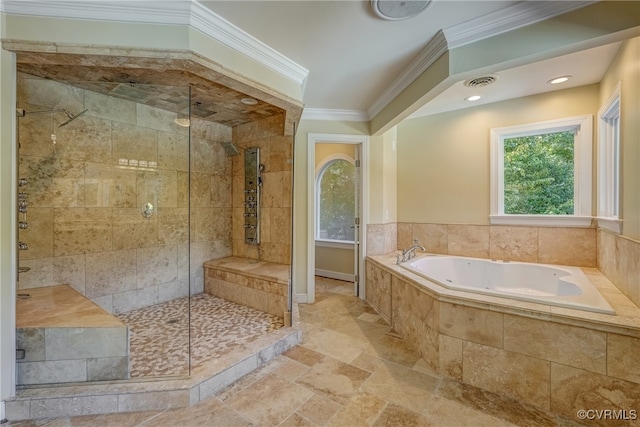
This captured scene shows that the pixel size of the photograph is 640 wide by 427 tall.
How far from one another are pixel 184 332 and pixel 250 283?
2.87 ft

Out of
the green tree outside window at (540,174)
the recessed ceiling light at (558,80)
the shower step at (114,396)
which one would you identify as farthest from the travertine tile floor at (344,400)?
the recessed ceiling light at (558,80)

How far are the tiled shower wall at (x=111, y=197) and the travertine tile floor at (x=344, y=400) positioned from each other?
1.59 meters

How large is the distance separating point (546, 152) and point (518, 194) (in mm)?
532

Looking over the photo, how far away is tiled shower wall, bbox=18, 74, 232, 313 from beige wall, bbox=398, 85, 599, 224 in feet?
9.24

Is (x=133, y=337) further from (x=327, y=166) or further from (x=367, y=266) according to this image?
(x=327, y=166)

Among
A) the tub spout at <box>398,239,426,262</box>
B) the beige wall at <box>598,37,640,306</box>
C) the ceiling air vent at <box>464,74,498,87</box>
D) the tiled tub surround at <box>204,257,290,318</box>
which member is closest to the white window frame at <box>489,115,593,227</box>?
the beige wall at <box>598,37,640,306</box>

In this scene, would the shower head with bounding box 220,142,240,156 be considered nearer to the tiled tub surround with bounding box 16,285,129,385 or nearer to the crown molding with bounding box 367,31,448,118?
the crown molding with bounding box 367,31,448,118

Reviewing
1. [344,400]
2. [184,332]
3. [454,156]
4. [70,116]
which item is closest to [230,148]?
[70,116]

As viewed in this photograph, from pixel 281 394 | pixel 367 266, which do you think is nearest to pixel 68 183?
pixel 281 394

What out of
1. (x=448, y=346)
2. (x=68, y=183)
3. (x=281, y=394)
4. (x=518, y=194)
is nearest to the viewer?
(x=281, y=394)

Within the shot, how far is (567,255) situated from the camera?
2908mm

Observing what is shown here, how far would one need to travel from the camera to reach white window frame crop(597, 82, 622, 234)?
7.90 ft

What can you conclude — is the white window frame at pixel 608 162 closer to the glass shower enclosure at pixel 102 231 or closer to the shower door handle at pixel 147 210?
the glass shower enclosure at pixel 102 231

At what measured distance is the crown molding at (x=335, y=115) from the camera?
3529 millimetres
